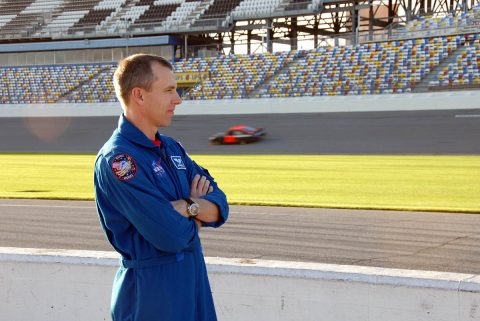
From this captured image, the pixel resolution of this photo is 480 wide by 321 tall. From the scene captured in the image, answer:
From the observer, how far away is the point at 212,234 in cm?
861

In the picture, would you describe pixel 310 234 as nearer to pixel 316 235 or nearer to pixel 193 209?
pixel 316 235

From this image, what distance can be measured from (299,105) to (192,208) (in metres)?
30.2

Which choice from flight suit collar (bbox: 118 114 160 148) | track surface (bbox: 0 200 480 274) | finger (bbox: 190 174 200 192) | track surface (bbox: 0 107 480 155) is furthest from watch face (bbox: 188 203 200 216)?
track surface (bbox: 0 107 480 155)

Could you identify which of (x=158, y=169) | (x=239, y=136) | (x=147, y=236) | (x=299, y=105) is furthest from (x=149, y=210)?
(x=299, y=105)

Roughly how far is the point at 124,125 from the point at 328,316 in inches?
70.9

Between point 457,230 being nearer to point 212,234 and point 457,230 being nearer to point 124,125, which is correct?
point 212,234

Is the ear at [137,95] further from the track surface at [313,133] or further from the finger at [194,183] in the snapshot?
the track surface at [313,133]

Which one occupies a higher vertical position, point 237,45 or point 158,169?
point 158,169

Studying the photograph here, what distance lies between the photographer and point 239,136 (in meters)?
30.4

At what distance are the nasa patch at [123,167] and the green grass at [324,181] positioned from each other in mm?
8734

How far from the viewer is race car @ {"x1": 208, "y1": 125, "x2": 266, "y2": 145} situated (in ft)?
99.4

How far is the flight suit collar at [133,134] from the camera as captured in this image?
107 inches

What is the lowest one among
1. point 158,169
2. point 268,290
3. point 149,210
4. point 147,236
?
point 268,290

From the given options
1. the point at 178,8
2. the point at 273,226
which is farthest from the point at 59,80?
the point at 273,226
